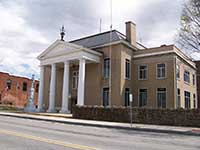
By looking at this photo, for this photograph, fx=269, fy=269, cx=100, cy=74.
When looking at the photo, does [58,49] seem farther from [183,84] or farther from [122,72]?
[183,84]

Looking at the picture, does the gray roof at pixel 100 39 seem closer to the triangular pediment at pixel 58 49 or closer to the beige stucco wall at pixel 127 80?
the beige stucco wall at pixel 127 80

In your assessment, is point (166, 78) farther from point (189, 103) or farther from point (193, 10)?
point (193, 10)

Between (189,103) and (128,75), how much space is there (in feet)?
36.4

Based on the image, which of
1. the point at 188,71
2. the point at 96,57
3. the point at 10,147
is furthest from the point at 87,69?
the point at 10,147

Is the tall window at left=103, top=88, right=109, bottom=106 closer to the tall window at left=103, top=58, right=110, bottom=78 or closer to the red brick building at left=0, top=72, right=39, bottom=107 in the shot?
the tall window at left=103, top=58, right=110, bottom=78

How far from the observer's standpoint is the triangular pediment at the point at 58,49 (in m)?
36.3

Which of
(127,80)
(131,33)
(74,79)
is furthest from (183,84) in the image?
(74,79)

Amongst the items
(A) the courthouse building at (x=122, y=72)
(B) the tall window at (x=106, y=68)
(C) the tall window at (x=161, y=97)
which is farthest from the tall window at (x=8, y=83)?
(C) the tall window at (x=161, y=97)

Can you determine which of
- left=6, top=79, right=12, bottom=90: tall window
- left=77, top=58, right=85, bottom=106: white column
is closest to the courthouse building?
left=77, top=58, right=85, bottom=106: white column

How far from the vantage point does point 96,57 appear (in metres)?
36.3

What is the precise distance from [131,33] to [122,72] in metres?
6.55

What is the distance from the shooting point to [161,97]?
33750 millimetres

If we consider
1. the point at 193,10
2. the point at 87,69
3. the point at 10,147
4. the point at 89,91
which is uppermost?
the point at 193,10

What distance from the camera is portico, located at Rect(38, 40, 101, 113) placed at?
3452cm
